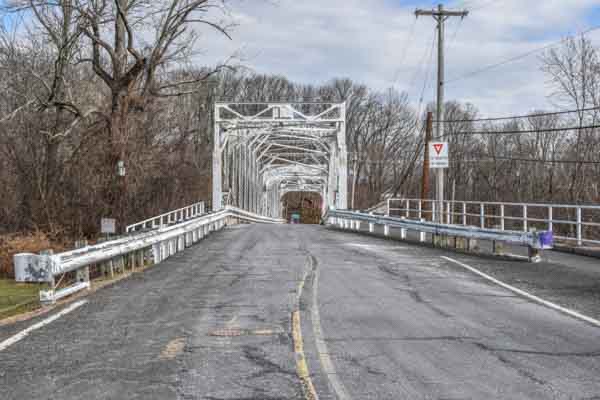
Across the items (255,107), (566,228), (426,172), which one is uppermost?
(255,107)

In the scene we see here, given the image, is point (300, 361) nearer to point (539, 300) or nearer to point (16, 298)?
point (539, 300)

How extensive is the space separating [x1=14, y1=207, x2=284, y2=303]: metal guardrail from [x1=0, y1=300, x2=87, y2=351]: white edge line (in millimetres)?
429

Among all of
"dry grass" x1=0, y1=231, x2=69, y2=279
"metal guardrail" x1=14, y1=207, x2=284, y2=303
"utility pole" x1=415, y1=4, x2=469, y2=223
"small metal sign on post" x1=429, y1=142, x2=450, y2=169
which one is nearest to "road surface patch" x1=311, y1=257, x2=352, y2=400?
"metal guardrail" x1=14, y1=207, x2=284, y2=303

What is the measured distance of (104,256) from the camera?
13.0m

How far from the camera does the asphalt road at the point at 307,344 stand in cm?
584

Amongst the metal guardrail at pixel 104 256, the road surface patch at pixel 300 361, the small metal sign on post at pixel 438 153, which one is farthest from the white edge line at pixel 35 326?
→ the small metal sign on post at pixel 438 153

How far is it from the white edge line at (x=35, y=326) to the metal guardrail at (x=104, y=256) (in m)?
0.43

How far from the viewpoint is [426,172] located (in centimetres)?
3619

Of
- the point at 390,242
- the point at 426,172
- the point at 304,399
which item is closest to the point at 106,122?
the point at 390,242

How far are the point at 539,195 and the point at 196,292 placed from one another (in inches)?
2403

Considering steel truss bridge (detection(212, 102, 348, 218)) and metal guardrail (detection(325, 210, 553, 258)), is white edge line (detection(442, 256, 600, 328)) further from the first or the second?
steel truss bridge (detection(212, 102, 348, 218))

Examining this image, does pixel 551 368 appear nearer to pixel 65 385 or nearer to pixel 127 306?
pixel 65 385

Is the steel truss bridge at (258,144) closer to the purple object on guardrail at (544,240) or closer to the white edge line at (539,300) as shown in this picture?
the purple object on guardrail at (544,240)

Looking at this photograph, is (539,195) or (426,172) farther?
(539,195)
